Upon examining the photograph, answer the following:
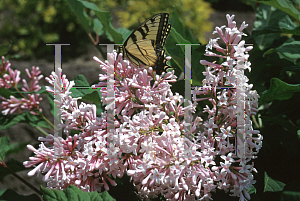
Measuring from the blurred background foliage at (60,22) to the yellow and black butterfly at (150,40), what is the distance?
148 inches

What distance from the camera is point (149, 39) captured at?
4.98 feet

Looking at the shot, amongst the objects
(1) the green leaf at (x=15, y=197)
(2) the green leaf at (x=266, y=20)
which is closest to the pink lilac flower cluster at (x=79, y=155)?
(1) the green leaf at (x=15, y=197)

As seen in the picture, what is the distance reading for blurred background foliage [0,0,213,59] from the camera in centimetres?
528

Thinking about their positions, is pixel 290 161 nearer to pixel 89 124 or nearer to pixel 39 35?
pixel 89 124

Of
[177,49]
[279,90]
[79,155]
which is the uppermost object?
[177,49]

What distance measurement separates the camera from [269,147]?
4.89ft

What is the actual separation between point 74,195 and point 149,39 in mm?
922

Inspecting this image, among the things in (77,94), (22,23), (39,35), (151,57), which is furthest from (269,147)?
(22,23)

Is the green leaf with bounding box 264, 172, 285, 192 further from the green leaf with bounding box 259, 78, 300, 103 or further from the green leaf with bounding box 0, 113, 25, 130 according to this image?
the green leaf with bounding box 0, 113, 25, 130

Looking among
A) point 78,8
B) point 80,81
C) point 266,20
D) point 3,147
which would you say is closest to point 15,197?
point 3,147

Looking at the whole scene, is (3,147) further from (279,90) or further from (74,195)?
(279,90)

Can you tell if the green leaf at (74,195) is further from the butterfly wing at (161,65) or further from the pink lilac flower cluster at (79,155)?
the butterfly wing at (161,65)

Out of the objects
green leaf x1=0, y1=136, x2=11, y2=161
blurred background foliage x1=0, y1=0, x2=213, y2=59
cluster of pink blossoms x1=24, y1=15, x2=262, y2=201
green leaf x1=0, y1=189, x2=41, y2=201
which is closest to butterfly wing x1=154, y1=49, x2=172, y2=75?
cluster of pink blossoms x1=24, y1=15, x2=262, y2=201

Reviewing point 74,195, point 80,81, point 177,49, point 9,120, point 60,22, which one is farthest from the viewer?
Answer: point 60,22
